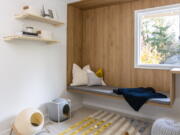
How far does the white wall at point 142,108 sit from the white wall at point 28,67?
0.69m

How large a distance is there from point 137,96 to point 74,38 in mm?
1867

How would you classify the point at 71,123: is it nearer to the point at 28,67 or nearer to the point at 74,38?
the point at 28,67

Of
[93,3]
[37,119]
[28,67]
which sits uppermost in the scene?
[93,3]

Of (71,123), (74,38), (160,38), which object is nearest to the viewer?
(71,123)

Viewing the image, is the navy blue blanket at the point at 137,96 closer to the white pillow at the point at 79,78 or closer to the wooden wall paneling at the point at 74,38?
the white pillow at the point at 79,78

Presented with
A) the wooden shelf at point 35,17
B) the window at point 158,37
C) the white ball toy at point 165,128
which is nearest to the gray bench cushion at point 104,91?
the white ball toy at point 165,128

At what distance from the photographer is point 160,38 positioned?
2.86 meters

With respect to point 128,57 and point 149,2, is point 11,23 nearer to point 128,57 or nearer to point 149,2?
point 128,57

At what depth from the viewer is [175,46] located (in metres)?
2.72

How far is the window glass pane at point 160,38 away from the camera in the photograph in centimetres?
270

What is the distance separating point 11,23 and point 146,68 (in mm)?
2419

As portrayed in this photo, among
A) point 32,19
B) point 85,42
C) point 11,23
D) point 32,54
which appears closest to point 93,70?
point 85,42

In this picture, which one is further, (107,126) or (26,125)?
→ (107,126)

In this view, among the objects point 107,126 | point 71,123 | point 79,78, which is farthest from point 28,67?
point 107,126
